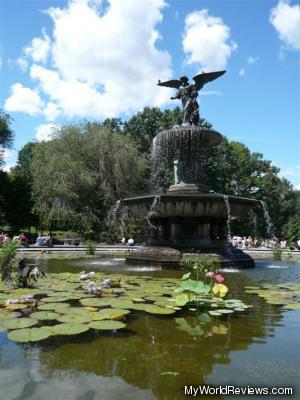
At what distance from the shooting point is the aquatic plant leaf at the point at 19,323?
4.85m

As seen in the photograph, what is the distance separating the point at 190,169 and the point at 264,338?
11905mm

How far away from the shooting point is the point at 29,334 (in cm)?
450

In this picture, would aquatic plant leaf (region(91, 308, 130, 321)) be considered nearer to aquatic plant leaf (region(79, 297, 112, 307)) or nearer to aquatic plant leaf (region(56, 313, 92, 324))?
aquatic plant leaf (region(56, 313, 92, 324))

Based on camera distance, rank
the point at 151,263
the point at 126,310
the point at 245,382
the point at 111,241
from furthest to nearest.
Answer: the point at 111,241
the point at 151,263
the point at 126,310
the point at 245,382

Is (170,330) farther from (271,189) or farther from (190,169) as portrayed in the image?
(271,189)

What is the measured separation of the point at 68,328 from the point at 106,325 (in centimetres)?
46

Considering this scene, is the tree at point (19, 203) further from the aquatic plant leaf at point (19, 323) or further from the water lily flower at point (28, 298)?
the aquatic plant leaf at point (19, 323)

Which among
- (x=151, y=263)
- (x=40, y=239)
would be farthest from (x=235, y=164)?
(x=151, y=263)

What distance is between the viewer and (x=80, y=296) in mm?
6887

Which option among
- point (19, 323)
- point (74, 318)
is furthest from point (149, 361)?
point (19, 323)

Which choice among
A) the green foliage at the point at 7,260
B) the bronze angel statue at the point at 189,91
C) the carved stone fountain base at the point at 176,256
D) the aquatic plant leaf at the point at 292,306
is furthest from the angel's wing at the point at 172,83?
the aquatic plant leaf at the point at 292,306

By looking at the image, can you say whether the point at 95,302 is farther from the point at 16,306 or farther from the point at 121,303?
the point at 16,306

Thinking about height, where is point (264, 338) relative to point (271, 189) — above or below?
below

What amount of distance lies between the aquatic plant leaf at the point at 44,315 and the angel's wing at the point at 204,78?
1253 cm
